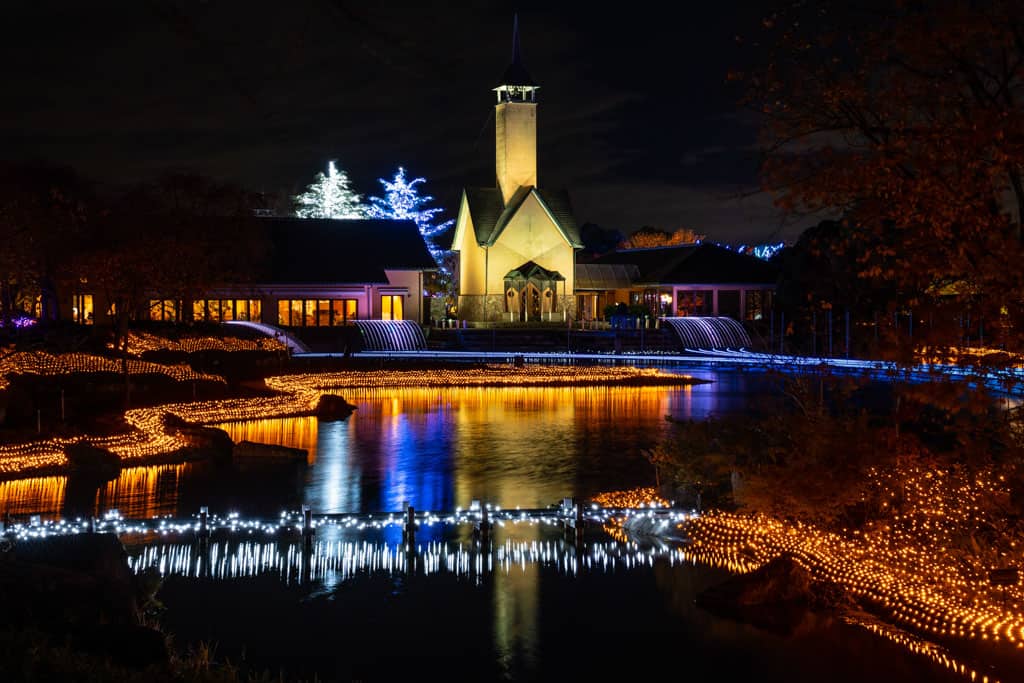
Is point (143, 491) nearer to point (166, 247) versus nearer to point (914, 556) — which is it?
point (914, 556)

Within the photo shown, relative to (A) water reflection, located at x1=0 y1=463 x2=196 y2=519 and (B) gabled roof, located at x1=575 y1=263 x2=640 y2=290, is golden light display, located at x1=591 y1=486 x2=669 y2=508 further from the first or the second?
(B) gabled roof, located at x1=575 y1=263 x2=640 y2=290

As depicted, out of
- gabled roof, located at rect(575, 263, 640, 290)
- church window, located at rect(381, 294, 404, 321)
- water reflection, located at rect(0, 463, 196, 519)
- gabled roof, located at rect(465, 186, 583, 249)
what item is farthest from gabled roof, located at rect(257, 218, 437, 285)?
water reflection, located at rect(0, 463, 196, 519)

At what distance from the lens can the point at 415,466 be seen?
59.9 feet

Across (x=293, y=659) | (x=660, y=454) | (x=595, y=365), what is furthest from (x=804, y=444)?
(x=595, y=365)

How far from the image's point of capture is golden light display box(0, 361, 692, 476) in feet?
59.4

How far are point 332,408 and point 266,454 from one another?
24.0 ft

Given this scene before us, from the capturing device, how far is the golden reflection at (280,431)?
822 inches

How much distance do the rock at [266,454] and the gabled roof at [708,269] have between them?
43.0 metres

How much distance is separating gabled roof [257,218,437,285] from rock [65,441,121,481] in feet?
113

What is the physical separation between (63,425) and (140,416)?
232 cm

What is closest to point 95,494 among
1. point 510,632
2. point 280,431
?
point 280,431

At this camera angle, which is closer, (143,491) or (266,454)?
(143,491)

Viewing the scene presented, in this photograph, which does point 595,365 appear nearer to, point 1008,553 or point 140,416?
point 140,416

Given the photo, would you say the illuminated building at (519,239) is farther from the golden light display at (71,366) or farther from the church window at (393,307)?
the golden light display at (71,366)
